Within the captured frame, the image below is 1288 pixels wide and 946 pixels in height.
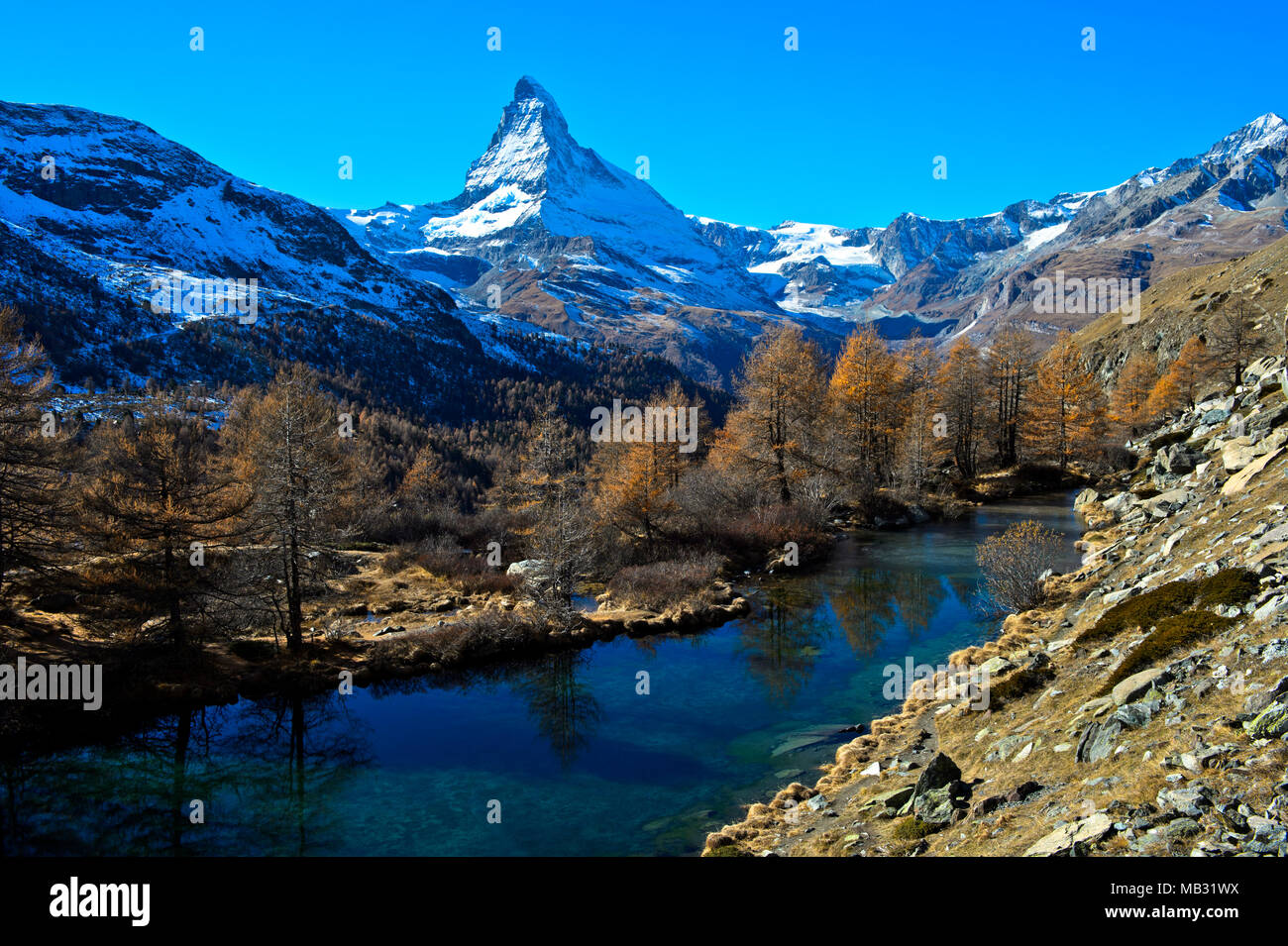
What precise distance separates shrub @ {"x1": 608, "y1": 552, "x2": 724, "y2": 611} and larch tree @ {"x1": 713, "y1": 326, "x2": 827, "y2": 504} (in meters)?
13.3

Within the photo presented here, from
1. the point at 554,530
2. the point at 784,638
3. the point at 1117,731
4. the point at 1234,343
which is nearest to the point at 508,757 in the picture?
the point at 784,638

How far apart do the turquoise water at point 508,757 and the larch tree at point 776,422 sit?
21380 millimetres

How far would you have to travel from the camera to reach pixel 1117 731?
1033 centimetres

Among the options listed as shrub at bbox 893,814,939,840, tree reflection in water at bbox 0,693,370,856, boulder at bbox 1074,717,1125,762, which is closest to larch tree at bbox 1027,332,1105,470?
boulder at bbox 1074,717,1125,762

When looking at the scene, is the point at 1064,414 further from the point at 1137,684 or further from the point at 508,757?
the point at 508,757

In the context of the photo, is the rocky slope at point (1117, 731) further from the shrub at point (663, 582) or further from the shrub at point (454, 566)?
the shrub at point (454, 566)

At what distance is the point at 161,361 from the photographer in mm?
129250

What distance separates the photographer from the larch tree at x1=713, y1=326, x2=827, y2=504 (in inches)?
1989

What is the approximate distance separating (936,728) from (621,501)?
27356 mm

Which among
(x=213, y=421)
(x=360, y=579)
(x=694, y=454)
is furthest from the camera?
(x=213, y=421)

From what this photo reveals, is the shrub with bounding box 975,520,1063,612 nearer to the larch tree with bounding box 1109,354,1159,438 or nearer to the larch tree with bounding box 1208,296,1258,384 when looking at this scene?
the larch tree with bounding box 1208,296,1258,384

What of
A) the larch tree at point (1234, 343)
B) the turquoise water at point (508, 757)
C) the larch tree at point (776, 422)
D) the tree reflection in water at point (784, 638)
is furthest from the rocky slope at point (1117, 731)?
the larch tree at point (1234, 343)
